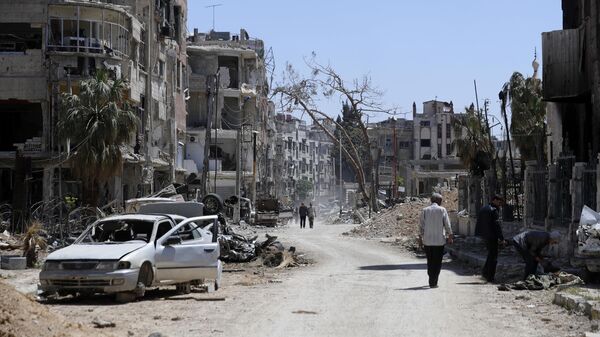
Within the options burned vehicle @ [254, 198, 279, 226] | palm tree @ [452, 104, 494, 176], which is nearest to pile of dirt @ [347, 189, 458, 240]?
palm tree @ [452, 104, 494, 176]

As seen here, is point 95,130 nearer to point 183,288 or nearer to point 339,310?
point 183,288

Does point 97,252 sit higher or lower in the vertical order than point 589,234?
lower

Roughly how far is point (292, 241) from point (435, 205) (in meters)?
23.9

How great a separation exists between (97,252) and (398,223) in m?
→ 38.5

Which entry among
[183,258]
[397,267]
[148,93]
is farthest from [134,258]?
[148,93]

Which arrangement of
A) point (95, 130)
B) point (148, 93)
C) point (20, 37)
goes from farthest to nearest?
point (148, 93)
point (20, 37)
point (95, 130)

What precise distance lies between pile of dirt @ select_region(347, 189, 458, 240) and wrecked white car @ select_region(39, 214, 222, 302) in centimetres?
2993

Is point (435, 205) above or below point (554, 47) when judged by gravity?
below

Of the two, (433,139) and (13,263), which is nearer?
(13,263)

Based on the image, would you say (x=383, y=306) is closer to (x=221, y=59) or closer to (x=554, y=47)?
(x=554, y=47)

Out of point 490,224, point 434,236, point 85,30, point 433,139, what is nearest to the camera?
point 434,236

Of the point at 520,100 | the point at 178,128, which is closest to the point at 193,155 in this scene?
the point at 178,128

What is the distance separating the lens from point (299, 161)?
543 feet

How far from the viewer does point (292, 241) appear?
143 ft
